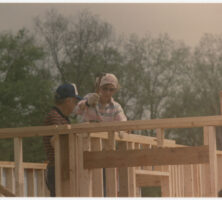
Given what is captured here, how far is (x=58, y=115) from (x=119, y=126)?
810mm

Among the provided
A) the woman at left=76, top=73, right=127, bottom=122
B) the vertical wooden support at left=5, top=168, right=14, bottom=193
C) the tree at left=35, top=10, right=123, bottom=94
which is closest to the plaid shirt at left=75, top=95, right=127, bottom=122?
the woman at left=76, top=73, right=127, bottom=122

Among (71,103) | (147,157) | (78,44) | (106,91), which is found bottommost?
(147,157)

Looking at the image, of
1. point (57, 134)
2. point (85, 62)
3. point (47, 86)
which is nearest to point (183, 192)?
point (57, 134)

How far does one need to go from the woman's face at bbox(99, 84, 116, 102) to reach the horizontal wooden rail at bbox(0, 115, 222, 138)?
106 cm

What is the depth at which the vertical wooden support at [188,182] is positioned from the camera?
794 centimetres

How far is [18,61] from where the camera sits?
2952cm

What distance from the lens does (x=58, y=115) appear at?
557 centimetres

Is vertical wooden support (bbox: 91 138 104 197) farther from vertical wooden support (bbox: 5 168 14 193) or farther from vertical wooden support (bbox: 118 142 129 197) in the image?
vertical wooden support (bbox: 5 168 14 193)

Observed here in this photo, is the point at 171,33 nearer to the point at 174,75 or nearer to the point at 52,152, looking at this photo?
the point at 174,75

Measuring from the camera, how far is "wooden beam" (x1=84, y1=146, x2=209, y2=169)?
4.75 meters

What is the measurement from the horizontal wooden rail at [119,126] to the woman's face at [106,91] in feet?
3.47

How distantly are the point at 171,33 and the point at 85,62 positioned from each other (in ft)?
15.4

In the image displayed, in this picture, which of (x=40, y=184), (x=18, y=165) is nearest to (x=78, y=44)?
(x=40, y=184)

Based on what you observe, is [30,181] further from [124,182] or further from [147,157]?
[147,157]
